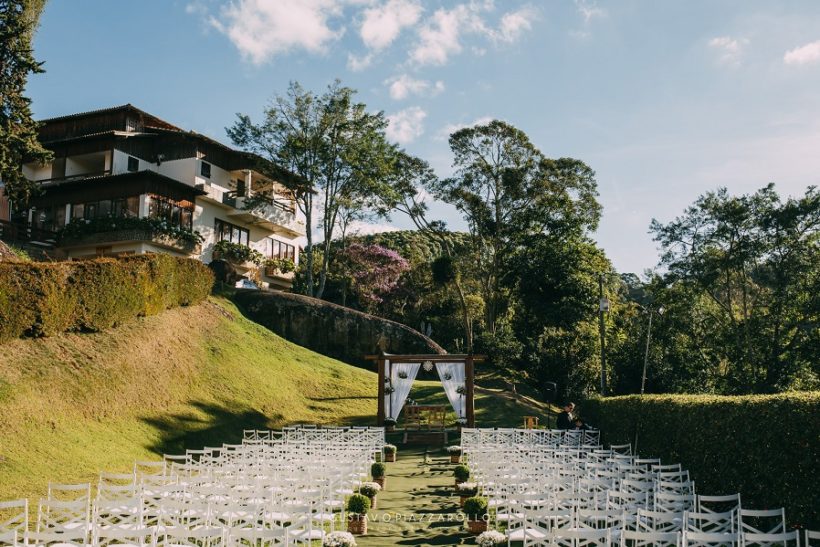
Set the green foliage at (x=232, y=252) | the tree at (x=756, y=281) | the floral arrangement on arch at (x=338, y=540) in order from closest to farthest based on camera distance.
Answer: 1. the floral arrangement on arch at (x=338, y=540)
2. the tree at (x=756, y=281)
3. the green foliage at (x=232, y=252)

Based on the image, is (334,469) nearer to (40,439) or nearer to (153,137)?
(40,439)

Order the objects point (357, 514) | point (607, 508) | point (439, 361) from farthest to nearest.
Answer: point (439, 361)
point (357, 514)
point (607, 508)

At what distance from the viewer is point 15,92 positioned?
28.3 metres

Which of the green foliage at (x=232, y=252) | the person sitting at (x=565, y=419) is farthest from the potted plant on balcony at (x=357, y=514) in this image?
the green foliage at (x=232, y=252)

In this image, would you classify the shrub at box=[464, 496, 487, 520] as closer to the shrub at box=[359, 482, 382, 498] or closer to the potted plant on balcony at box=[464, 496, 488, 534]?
the potted plant on balcony at box=[464, 496, 488, 534]

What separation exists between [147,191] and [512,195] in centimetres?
2177

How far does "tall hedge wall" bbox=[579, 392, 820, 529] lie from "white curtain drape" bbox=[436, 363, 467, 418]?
10.2 metres

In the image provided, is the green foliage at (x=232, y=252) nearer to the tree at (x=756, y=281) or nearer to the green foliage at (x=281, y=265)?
the green foliage at (x=281, y=265)

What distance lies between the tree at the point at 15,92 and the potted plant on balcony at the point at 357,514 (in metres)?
22.8

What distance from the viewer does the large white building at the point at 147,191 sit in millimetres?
38188

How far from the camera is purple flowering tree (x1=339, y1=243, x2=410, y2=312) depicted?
48.9 m

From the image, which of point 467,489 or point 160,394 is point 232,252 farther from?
point 467,489

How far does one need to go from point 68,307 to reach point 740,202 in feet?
108

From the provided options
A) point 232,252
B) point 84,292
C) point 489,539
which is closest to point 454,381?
point 84,292
